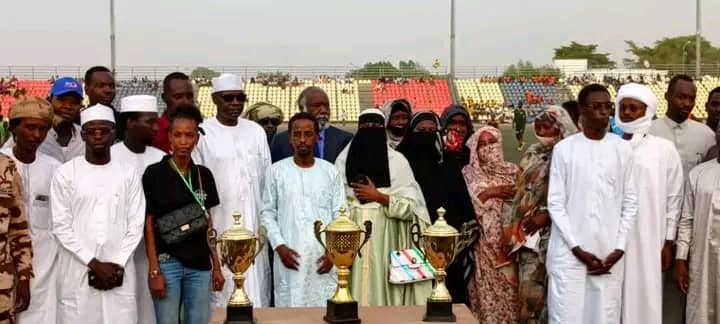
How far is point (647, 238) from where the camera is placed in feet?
17.6

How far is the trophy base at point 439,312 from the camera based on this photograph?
4.02 metres

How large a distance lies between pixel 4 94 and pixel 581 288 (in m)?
42.7

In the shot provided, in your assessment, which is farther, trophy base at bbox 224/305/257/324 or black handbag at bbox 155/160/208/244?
black handbag at bbox 155/160/208/244

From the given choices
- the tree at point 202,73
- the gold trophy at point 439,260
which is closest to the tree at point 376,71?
the tree at point 202,73

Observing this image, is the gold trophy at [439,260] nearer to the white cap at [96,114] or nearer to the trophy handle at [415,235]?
the trophy handle at [415,235]

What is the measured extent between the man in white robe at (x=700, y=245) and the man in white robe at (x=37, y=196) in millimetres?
3682

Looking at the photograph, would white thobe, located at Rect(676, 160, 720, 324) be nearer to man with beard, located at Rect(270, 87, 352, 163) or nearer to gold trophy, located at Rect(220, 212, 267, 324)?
man with beard, located at Rect(270, 87, 352, 163)

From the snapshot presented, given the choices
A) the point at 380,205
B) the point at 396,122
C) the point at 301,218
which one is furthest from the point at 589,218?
the point at 301,218

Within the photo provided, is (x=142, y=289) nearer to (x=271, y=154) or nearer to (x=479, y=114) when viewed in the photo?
(x=271, y=154)

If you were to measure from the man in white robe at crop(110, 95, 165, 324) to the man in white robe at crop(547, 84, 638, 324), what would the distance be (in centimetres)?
240

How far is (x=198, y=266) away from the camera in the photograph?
5016 mm

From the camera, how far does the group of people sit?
4.84m

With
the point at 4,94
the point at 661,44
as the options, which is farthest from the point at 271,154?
the point at 661,44

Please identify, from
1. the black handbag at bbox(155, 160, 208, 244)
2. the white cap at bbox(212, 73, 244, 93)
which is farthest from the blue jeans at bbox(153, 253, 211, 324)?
the white cap at bbox(212, 73, 244, 93)
